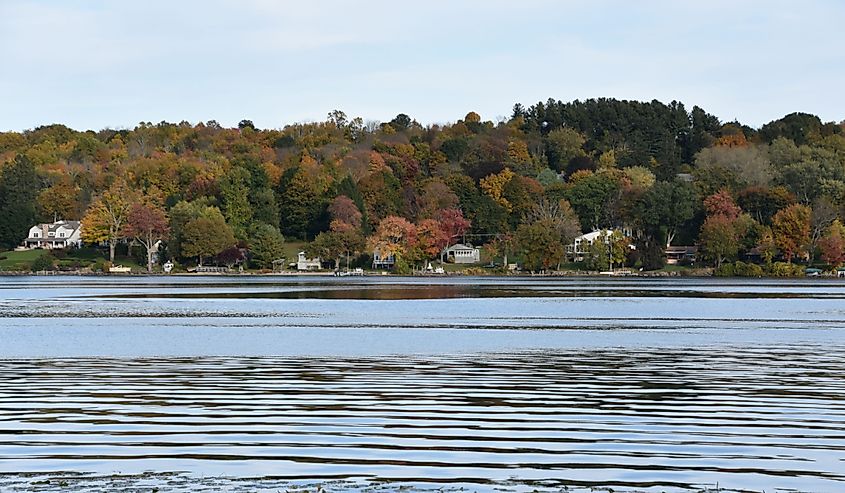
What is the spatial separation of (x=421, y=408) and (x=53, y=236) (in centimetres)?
12141

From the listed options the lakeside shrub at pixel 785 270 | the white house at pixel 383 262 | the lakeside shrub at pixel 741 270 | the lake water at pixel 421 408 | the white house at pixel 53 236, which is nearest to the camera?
the lake water at pixel 421 408

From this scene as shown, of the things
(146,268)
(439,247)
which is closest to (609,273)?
(439,247)

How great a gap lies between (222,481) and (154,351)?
59.1ft

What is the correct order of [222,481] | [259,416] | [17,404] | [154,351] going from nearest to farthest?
[222,481] < [259,416] < [17,404] < [154,351]

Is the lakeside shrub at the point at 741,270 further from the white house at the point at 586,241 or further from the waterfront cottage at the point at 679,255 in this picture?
the white house at the point at 586,241

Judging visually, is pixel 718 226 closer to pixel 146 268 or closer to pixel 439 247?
pixel 439 247

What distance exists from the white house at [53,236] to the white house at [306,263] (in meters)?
25.5


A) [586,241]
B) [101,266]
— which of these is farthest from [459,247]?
[101,266]

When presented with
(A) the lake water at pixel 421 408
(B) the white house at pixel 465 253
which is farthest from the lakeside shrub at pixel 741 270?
(A) the lake water at pixel 421 408

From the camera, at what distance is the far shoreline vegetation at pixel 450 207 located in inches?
4525

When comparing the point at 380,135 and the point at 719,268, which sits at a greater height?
the point at 380,135

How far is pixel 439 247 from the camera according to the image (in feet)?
402

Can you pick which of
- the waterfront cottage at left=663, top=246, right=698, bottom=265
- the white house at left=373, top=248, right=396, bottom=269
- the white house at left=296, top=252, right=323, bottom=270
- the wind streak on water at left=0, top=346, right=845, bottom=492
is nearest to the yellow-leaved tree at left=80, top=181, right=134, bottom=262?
the white house at left=296, top=252, right=323, bottom=270

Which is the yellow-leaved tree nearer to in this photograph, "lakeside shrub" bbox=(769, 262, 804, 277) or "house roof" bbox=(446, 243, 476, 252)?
"house roof" bbox=(446, 243, 476, 252)
